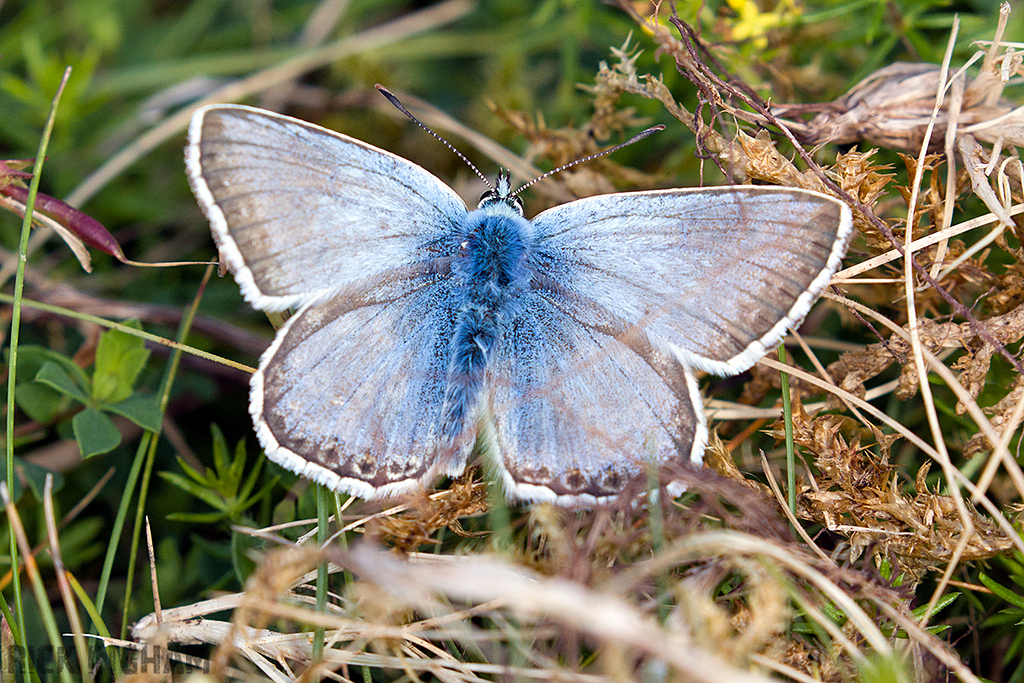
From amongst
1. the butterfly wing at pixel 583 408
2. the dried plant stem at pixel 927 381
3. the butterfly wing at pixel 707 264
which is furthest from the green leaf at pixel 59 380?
the dried plant stem at pixel 927 381

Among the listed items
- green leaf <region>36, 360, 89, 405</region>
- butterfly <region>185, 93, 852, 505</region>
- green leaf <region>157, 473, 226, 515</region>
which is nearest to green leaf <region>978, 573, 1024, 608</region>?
butterfly <region>185, 93, 852, 505</region>

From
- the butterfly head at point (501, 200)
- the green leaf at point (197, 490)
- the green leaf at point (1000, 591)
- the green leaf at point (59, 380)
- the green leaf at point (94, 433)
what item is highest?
the butterfly head at point (501, 200)

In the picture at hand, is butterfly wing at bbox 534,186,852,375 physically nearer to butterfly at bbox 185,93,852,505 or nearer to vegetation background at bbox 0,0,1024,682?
butterfly at bbox 185,93,852,505

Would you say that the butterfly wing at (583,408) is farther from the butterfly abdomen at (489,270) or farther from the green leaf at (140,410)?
the green leaf at (140,410)

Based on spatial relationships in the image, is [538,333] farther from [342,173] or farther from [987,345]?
[987,345]

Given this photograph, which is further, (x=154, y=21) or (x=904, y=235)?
(x=154, y=21)

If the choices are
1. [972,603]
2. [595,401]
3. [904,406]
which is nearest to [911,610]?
[972,603]

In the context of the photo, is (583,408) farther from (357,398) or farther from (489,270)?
(357,398)
